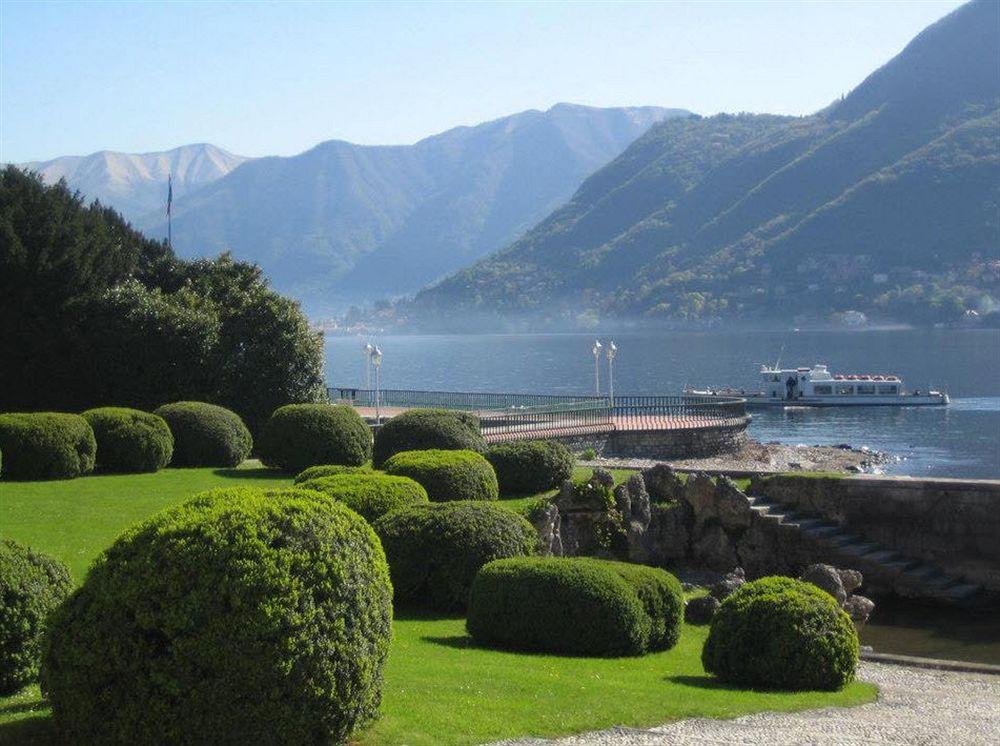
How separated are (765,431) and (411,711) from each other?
215 feet

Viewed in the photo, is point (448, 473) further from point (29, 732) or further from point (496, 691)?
point (29, 732)

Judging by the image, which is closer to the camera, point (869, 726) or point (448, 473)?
point (869, 726)

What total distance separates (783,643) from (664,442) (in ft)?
94.4

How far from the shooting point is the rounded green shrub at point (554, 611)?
45.4ft

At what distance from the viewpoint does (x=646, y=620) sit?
1458 centimetres

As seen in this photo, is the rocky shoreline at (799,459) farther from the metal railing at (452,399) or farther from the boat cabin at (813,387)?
the boat cabin at (813,387)

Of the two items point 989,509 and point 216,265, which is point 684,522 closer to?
point 989,509

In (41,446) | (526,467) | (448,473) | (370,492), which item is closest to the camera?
(370,492)

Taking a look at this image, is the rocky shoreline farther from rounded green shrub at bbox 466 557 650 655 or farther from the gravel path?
the gravel path

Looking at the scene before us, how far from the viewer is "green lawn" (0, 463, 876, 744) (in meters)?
9.02

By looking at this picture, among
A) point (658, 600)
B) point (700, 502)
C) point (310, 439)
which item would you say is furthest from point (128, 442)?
point (658, 600)

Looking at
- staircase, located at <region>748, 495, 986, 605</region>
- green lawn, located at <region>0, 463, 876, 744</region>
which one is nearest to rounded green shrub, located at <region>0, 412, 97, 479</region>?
green lawn, located at <region>0, 463, 876, 744</region>

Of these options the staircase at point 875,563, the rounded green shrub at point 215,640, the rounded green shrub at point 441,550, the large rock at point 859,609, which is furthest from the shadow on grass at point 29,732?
the staircase at point 875,563

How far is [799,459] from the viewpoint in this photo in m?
52.6
